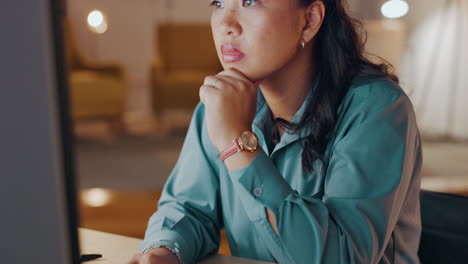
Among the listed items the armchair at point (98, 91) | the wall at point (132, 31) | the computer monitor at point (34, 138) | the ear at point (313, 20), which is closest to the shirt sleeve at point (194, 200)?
the ear at point (313, 20)

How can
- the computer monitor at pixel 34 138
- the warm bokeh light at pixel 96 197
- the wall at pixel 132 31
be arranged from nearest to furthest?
the computer monitor at pixel 34 138 < the warm bokeh light at pixel 96 197 < the wall at pixel 132 31

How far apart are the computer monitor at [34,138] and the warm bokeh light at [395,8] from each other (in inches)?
171

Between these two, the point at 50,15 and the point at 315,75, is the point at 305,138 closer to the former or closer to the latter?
the point at 315,75

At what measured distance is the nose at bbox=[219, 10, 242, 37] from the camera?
2.92 feet

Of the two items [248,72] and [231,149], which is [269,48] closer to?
[248,72]

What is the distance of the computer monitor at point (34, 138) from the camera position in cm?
24

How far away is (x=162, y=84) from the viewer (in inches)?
194

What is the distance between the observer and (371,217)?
780 mm

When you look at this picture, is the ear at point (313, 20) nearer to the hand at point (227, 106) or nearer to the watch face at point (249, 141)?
the hand at point (227, 106)

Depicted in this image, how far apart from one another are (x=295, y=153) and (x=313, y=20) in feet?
0.82

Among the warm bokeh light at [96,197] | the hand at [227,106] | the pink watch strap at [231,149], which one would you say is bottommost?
the warm bokeh light at [96,197]

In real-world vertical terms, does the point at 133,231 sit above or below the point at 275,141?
below

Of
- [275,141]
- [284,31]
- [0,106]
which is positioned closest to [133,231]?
Answer: [275,141]

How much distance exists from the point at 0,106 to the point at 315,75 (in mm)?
864
